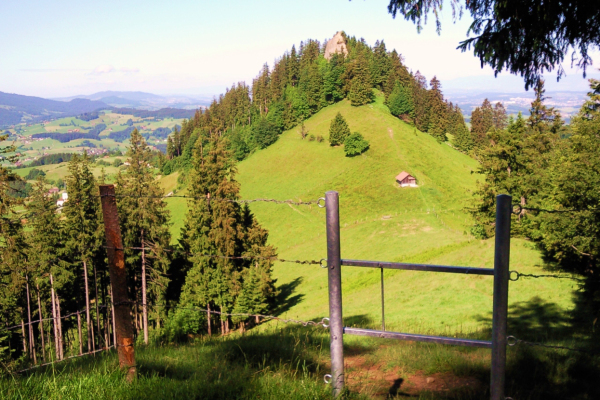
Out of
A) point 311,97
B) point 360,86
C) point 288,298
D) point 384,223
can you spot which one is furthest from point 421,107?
point 288,298

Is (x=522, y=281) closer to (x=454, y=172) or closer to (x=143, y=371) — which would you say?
(x=143, y=371)

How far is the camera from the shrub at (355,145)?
276 ft

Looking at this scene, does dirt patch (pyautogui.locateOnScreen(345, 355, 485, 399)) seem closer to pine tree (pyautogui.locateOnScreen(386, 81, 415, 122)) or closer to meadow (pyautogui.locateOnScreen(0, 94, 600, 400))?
meadow (pyautogui.locateOnScreen(0, 94, 600, 400))

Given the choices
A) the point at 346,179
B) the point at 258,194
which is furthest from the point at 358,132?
the point at 258,194

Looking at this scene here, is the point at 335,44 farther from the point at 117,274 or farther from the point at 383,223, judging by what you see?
the point at 117,274

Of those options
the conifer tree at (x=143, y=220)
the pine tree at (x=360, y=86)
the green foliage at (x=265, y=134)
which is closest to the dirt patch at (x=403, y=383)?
the conifer tree at (x=143, y=220)

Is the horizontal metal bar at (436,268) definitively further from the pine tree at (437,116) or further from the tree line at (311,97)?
the pine tree at (437,116)

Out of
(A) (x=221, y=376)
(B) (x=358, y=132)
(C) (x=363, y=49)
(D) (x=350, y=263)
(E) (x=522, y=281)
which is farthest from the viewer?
(C) (x=363, y=49)

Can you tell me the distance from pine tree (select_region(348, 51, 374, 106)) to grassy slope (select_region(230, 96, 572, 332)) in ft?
8.87

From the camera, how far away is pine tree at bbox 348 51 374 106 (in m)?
106

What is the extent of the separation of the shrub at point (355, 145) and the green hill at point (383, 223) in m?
1.53

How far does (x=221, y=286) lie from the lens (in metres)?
34.4

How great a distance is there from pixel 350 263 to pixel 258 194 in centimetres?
7785

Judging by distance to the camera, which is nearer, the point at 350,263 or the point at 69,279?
the point at 350,263
